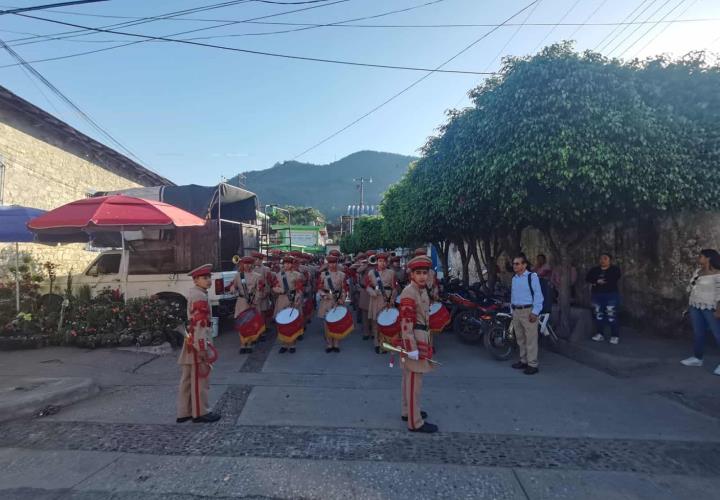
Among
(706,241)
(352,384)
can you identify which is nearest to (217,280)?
(352,384)

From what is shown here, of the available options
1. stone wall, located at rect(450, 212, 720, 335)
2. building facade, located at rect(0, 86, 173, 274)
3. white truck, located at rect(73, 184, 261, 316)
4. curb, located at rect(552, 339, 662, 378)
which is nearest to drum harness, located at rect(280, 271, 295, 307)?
white truck, located at rect(73, 184, 261, 316)

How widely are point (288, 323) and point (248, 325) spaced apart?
76 centimetres

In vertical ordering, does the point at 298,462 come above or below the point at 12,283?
below

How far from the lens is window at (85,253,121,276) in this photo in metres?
8.96

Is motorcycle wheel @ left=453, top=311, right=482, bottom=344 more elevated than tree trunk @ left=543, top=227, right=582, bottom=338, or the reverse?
tree trunk @ left=543, top=227, right=582, bottom=338

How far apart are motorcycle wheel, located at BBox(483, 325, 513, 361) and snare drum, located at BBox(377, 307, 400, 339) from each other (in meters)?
1.64

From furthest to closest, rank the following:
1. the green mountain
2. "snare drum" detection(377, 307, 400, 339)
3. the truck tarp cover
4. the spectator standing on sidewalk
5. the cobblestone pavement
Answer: the green mountain → the truck tarp cover → the spectator standing on sidewalk → "snare drum" detection(377, 307, 400, 339) → the cobblestone pavement

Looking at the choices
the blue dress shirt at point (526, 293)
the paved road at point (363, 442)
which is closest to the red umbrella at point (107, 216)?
the paved road at point (363, 442)

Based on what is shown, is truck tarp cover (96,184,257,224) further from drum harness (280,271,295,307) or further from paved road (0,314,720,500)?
paved road (0,314,720,500)

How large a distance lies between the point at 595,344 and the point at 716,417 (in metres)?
2.75

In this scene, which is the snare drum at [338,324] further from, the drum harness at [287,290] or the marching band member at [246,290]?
the marching band member at [246,290]

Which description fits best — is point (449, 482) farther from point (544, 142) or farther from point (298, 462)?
point (544, 142)

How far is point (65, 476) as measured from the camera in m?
3.31

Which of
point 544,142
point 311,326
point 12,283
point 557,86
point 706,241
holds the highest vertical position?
point 557,86
